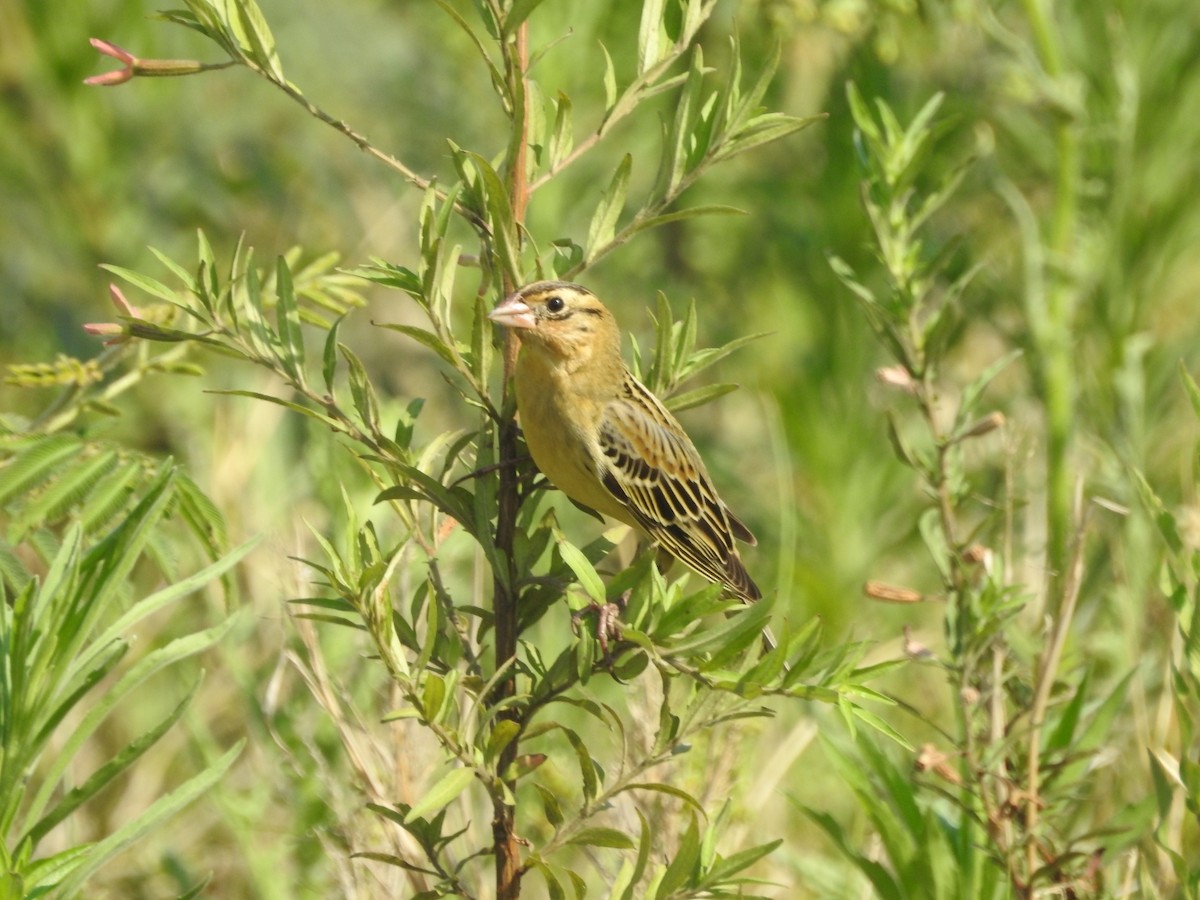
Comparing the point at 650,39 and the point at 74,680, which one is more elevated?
the point at 650,39

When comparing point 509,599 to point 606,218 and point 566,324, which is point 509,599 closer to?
point 606,218

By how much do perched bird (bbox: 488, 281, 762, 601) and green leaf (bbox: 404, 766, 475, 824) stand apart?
30.6 inches

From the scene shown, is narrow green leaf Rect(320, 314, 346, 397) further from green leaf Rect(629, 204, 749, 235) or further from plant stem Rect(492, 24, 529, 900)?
green leaf Rect(629, 204, 749, 235)

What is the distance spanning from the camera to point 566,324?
9.25ft

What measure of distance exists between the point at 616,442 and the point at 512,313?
82 centimetres

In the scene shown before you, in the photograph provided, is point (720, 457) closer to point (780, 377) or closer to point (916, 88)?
point (780, 377)

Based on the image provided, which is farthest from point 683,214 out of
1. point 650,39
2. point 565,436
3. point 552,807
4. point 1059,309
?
point 1059,309

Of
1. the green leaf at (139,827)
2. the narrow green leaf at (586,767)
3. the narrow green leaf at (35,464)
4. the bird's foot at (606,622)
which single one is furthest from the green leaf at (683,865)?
the narrow green leaf at (35,464)

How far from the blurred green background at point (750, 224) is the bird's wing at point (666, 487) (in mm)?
993

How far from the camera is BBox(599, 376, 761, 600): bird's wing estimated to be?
286cm

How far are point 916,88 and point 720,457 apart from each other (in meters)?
1.41

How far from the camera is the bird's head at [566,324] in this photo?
2.39 metres

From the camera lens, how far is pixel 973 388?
2.49 metres

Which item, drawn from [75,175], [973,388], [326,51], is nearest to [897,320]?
[973,388]
